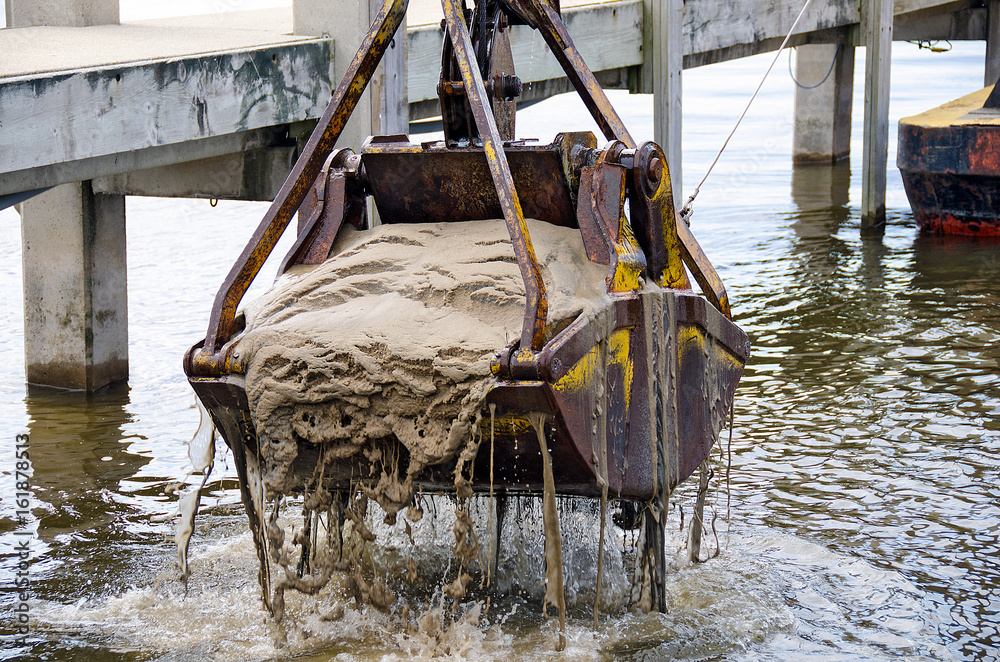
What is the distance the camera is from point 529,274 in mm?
3133

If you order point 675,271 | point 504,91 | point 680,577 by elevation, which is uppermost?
point 504,91

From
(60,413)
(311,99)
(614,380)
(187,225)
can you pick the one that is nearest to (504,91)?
(614,380)

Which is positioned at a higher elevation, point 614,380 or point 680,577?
point 614,380

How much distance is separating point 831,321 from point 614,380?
487 centimetres

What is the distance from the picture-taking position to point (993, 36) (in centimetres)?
1330

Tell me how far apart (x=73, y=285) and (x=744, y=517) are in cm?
374

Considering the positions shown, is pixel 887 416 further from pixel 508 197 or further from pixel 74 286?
pixel 74 286

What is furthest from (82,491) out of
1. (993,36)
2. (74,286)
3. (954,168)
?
(993,36)

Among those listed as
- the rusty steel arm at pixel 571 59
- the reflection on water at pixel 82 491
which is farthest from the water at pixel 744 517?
the rusty steel arm at pixel 571 59

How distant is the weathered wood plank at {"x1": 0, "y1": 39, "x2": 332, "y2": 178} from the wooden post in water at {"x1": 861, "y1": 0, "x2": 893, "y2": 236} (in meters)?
6.31

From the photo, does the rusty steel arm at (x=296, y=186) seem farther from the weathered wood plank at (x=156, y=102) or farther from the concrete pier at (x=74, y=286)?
A: the concrete pier at (x=74, y=286)

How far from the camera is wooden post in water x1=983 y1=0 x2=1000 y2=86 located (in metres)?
13.2

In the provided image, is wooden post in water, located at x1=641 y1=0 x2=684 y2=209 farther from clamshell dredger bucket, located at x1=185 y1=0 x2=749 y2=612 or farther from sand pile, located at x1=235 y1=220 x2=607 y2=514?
sand pile, located at x1=235 y1=220 x2=607 y2=514

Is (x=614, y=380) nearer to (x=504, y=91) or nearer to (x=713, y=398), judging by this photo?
(x=713, y=398)
